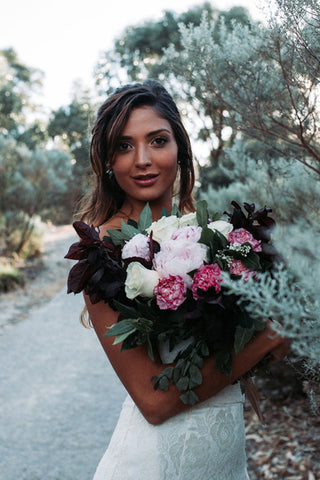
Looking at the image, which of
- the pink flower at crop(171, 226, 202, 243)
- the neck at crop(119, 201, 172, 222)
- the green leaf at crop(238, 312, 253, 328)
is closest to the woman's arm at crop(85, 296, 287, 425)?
the green leaf at crop(238, 312, 253, 328)

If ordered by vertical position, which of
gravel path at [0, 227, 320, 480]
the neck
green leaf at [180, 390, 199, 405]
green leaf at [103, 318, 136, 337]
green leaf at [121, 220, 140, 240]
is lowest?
gravel path at [0, 227, 320, 480]

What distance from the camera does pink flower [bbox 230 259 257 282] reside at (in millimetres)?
1274

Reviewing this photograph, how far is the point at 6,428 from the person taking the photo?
4641 millimetres

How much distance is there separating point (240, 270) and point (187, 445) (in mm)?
673

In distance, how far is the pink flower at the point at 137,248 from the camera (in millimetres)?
1403

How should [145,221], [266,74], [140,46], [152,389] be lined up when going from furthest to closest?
[140,46] < [266,74] < [145,221] < [152,389]

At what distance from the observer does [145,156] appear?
1.92m

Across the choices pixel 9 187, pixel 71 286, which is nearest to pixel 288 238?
pixel 71 286

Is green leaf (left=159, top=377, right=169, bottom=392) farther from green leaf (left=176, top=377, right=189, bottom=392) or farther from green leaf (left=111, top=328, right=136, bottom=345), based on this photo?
green leaf (left=111, top=328, right=136, bottom=345)

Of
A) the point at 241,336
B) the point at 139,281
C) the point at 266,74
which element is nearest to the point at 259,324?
the point at 241,336

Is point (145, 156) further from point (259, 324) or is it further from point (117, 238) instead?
point (259, 324)

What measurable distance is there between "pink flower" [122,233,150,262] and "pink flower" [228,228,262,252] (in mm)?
275

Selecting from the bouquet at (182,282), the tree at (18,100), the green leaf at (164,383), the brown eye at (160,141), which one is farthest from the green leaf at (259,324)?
the tree at (18,100)

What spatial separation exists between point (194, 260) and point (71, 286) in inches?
15.6
